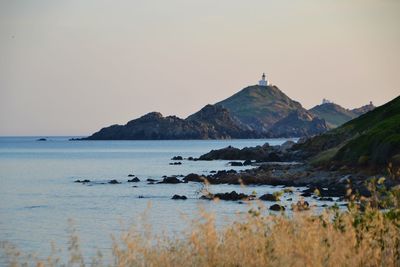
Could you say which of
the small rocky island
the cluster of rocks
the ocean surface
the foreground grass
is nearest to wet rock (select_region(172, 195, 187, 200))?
the ocean surface

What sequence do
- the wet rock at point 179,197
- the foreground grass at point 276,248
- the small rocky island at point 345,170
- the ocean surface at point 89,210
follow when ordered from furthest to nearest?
the small rocky island at point 345,170
the wet rock at point 179,197
the ocean surface at point 89,210
the foreground grass at point 276,248

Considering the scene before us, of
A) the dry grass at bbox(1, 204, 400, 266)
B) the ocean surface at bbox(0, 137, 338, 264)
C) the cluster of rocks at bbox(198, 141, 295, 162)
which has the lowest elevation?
the ocean surface at bbox(0, 137, 338, 264)

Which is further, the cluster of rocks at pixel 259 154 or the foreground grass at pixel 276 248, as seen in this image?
the cluster of rocks at pixel 259 154

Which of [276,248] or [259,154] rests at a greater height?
[259,154]

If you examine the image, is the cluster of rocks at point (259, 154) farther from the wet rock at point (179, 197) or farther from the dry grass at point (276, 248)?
the dry grass at point (276, 248)

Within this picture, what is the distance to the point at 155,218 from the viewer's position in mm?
35531

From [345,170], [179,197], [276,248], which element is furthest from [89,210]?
[276,248]

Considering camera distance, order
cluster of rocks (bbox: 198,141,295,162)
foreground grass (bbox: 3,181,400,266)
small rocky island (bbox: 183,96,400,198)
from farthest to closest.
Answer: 1. cluster of rocks (bbox: 198,141,295,162)
2. small rocky island (bbox: 183,96,400,198)
3. foreground grass (bbox: 3,181,400,266)

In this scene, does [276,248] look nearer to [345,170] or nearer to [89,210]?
[89,210]

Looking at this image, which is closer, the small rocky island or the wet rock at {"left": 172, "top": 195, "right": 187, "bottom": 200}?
the wet rock at {"left": 172, "top": 195, "right": 187, "bottom": 200}

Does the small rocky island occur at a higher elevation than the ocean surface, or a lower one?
higher

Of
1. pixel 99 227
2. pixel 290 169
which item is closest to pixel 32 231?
pixel 99 227

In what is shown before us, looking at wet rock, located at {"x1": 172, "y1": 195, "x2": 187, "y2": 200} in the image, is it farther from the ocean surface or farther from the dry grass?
the dry grass

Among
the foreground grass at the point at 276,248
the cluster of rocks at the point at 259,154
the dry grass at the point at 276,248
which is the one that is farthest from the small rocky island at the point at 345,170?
the dry grass at the point at 276,248
